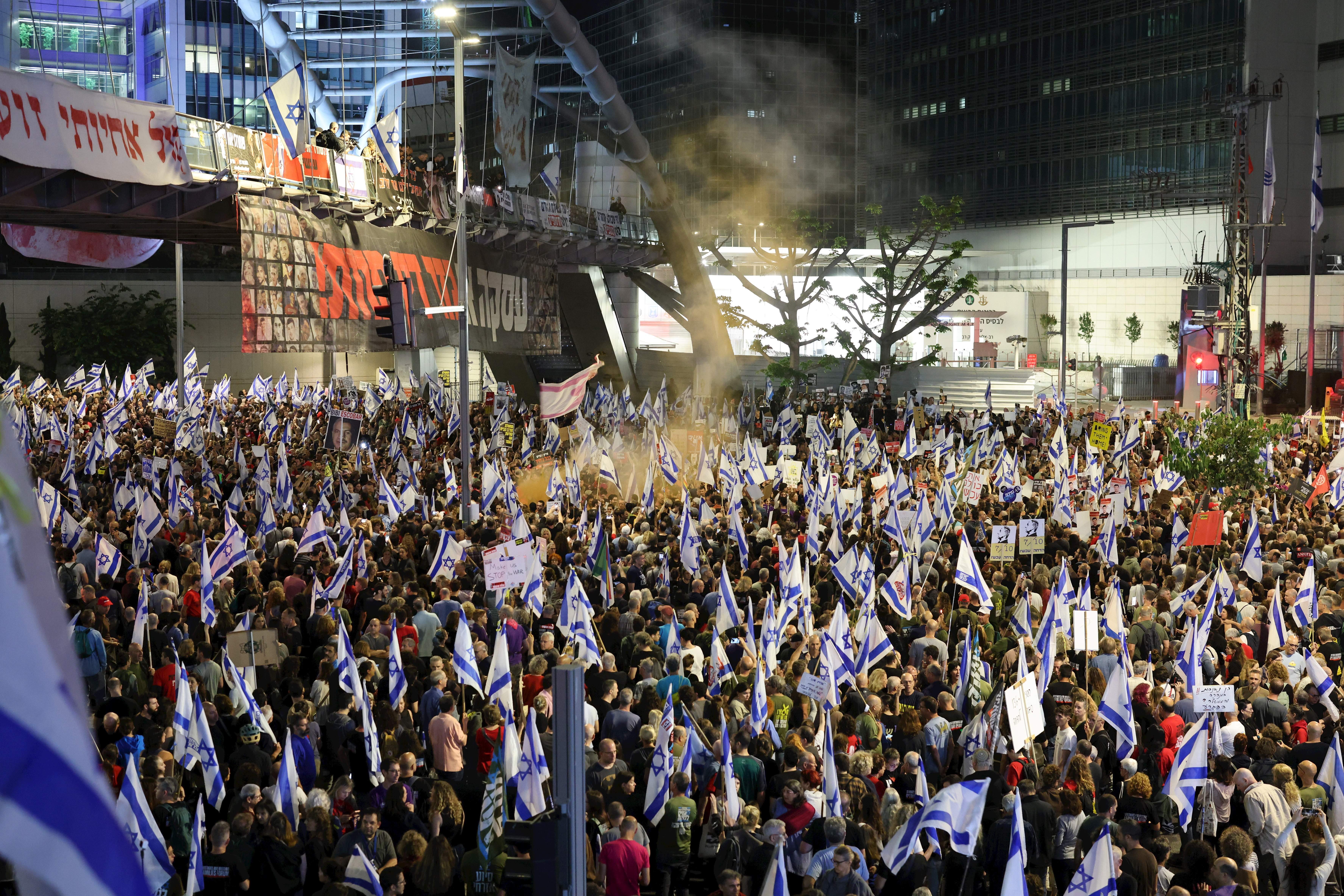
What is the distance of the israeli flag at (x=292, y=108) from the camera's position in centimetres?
2555

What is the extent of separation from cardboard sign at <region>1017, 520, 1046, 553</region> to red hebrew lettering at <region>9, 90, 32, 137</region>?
15.5 m

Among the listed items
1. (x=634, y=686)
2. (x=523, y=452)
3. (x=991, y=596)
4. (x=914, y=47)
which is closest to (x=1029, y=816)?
(x=634, y=686)

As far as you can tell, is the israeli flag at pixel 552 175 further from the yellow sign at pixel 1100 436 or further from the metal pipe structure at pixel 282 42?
the yellow sign at pixel 1100 436

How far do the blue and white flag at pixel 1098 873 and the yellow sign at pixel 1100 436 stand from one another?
1775 cm

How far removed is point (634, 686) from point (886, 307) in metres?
43.2

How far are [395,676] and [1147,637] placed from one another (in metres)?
7.27

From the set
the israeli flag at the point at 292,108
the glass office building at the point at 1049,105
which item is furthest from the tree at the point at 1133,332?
the israeli flag at the point at 292,108

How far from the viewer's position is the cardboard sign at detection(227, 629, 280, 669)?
447 inches

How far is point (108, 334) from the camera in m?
53.8

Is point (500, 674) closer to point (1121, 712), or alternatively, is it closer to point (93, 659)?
point (93, 659)

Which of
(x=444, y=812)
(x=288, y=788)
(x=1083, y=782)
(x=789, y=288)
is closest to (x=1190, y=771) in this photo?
(x=1083, y=782)

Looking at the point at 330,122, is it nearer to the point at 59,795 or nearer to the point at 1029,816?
the point at 1029,816

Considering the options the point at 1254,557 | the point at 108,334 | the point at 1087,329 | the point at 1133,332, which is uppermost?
the point at 1087,329

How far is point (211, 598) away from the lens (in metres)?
13.7
